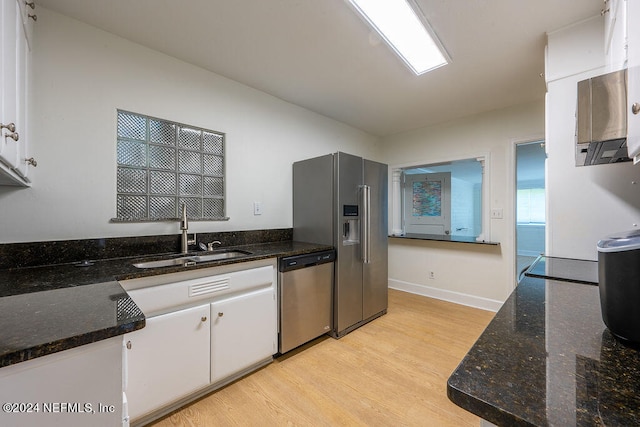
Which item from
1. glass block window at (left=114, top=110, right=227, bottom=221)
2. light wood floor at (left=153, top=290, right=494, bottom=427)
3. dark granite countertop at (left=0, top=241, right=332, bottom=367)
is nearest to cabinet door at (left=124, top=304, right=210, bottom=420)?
light wood floor at (left=153, top=290, right=494, bottom=427)

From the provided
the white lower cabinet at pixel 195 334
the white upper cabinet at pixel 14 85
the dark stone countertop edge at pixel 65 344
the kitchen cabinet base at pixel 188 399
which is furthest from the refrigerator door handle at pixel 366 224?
the white upper cabinet at pixel 14 85

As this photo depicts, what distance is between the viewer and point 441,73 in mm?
2215

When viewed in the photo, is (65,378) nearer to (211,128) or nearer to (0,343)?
(0,343)

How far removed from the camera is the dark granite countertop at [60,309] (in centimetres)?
59

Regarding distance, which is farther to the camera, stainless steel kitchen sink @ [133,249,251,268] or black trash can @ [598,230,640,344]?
stainless steel kitchen sink @ [133,249,251,268]

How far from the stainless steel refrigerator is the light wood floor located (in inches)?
11.6

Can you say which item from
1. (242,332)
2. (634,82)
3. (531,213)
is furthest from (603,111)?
(531,213)

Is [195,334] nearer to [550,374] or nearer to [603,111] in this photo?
[550,374]

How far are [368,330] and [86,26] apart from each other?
10.7 feet

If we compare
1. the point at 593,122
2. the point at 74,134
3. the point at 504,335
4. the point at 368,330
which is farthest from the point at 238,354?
the point at 593,122

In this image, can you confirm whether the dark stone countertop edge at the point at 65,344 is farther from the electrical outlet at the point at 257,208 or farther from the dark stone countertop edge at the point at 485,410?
the electrical outlet at the point at 257,208

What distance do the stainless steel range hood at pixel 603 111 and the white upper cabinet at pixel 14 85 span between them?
2202 mm

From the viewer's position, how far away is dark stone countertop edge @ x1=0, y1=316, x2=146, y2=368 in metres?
0.54

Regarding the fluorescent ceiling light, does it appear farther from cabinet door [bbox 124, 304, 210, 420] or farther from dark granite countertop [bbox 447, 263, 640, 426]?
cabinet door [bbox 124, 304, 210, 420]
